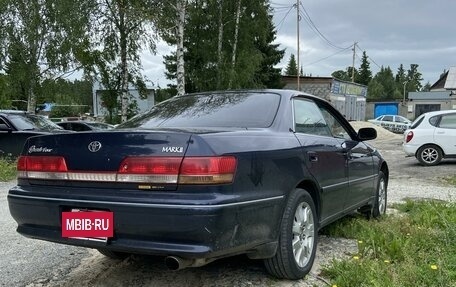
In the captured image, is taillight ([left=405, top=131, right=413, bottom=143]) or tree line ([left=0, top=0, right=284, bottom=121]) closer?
taillight ([left=405, top=131, right=413, bottom=143])

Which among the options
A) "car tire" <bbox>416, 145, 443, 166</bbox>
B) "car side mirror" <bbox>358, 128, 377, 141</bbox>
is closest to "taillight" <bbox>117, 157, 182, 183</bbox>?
"car side mirror" <bbox>358, 128, 377, 141</bbox>

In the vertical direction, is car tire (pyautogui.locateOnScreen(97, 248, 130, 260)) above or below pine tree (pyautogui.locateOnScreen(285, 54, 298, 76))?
below

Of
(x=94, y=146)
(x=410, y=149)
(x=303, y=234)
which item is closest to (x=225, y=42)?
(x=410, y=149)

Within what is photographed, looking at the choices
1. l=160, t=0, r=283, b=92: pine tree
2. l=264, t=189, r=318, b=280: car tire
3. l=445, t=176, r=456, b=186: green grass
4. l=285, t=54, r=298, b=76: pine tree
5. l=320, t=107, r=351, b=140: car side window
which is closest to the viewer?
l=264, t=189, r=318, b=280: car tire

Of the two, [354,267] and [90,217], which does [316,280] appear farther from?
[90,217]

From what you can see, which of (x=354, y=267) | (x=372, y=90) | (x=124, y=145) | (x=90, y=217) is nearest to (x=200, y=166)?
(x=124, y=145)

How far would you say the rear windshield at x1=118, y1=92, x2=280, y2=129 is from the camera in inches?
146

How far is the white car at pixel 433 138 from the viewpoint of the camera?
12.6m

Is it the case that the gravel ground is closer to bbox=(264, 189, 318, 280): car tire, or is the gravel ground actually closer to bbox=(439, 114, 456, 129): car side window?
bbox=(264, 189, 318, 280): car tire

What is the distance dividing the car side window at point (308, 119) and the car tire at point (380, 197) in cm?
161

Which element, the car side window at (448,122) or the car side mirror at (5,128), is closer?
the car side mirror at (5,128)

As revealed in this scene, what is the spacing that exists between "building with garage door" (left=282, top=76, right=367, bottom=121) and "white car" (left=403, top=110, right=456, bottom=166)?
2197 cm

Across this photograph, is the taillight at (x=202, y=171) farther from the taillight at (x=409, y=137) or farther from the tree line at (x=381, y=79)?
the tree line at (x=381, y=79)

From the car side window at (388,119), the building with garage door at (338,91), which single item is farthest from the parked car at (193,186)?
the car side window at (388,119)
